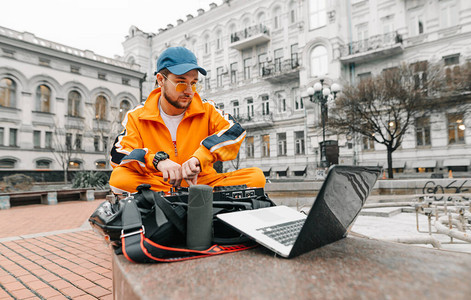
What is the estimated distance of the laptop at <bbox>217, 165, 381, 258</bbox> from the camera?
2.98 ft

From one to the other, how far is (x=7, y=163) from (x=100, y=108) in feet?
27.6

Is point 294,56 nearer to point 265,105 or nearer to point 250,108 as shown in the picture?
point 265,105

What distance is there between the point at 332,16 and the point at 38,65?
22.8m

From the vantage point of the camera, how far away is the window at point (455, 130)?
700 inches

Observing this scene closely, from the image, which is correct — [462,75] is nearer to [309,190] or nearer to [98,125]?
[309,190]

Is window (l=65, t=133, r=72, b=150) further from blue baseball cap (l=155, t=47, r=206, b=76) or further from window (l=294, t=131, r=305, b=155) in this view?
blue baseball cap (l=155, t=47, r=206, b=76)

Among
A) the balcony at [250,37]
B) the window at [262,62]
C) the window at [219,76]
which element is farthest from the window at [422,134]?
the window at [219,76]

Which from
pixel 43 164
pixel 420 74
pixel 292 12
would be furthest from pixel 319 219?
pixel 43 164

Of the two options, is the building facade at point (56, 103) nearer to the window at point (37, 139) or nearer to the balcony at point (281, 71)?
the window at point (37, 139)

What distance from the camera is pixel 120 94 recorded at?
28453 mm

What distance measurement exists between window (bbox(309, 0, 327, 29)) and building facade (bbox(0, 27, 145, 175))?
1765 centimetres

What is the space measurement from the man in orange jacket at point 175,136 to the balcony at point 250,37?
24574 millimetres

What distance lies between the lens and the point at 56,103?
24.3 meters

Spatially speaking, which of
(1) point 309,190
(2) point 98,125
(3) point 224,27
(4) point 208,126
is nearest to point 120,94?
(2) point 98,125
